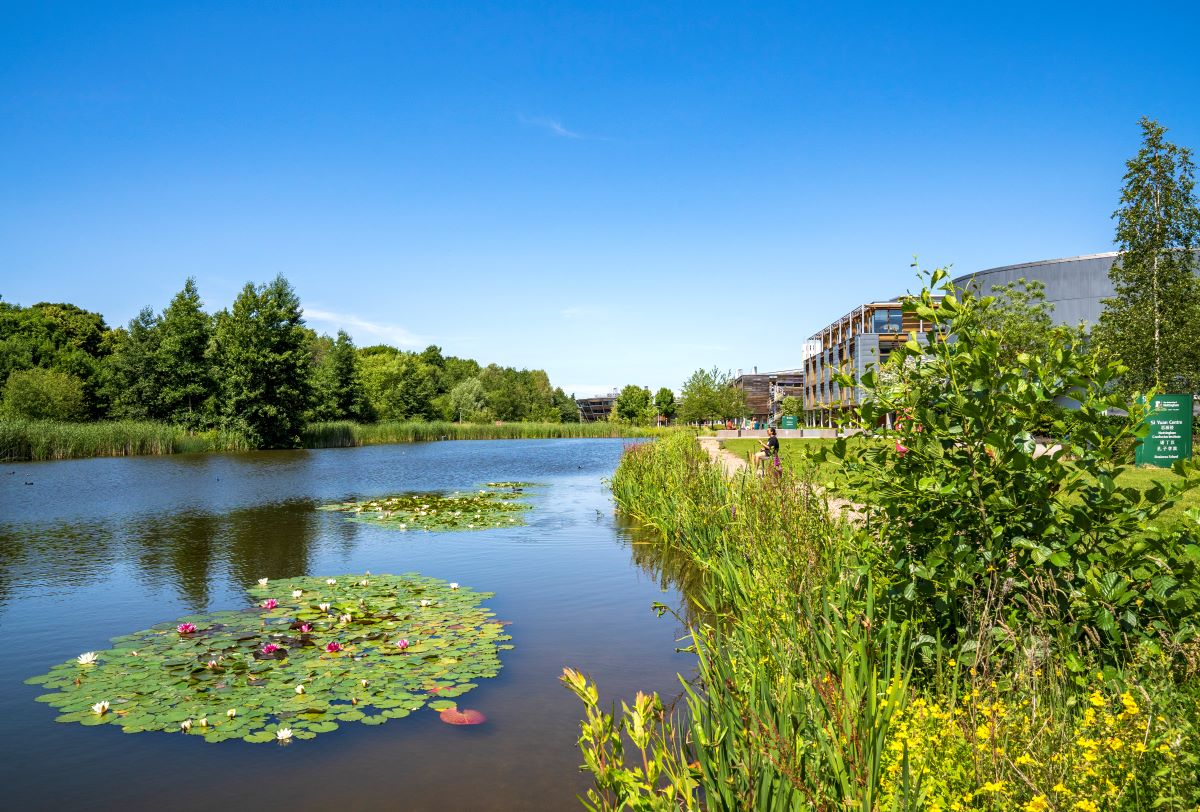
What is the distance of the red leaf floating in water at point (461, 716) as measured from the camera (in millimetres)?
5834

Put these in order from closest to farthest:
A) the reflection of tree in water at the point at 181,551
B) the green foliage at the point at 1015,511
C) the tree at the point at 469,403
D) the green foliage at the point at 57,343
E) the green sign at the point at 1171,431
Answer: the green foliage at the point at 1015,511 < the reflection of tree in water at the point at 181,551 < the green sign at the point at 1171,431 < the green foliage at the point at 57,343 < the tree at the point at 469,403

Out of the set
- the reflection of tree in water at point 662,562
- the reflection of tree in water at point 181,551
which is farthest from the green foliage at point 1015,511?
the reflection of tree in water at point 181,551

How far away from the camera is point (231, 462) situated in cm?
3694

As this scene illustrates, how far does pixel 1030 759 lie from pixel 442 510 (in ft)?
56.1

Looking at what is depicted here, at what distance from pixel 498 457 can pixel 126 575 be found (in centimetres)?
3430

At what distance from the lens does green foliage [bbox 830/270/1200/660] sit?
12.8 feet

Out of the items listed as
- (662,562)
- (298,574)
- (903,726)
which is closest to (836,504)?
(662,562)

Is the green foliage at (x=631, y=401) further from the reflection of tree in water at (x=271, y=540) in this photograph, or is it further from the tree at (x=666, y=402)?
the reflection of tree in water at (x=271, y=540)

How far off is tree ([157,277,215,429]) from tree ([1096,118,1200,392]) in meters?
54.8

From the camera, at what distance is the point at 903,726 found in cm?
320

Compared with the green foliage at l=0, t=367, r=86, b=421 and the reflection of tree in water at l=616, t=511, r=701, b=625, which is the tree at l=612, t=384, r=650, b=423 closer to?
the green foliage at l=0, t=367, r=86, b=421

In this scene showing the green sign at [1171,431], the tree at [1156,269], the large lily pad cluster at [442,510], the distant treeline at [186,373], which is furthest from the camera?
the distant treeline at [186,373]

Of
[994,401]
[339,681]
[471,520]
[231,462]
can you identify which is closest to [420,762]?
[339,681]

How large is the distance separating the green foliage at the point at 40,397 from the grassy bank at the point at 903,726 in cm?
5626
